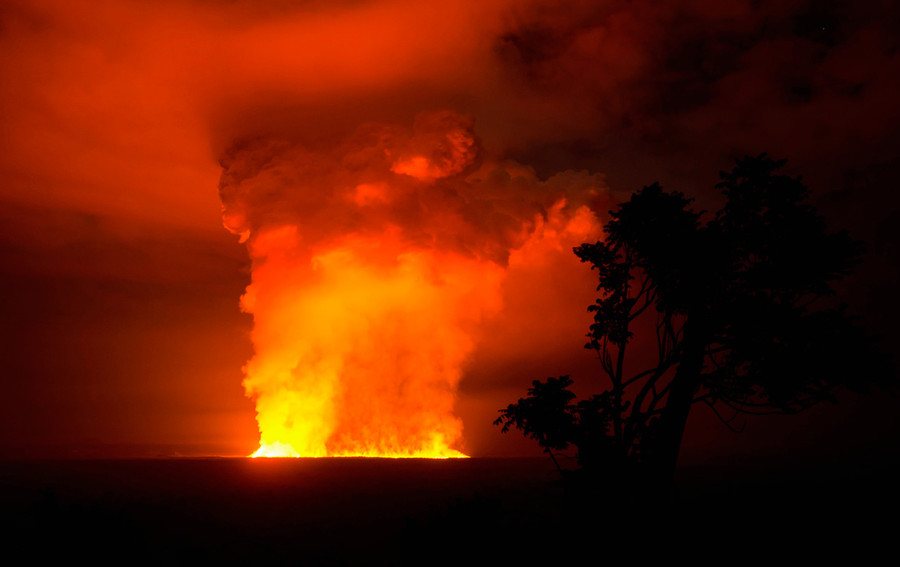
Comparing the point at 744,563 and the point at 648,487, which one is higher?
the point at 648,487

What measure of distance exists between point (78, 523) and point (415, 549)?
34.7 ft

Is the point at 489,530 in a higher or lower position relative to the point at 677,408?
lower

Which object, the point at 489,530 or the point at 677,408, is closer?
the point at 489,530

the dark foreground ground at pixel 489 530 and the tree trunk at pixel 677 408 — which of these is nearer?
the dark foreground ground at pixel 489 530

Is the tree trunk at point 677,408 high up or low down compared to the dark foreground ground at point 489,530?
up

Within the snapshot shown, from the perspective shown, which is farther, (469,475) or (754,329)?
(469,475)

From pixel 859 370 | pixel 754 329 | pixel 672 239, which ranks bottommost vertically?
pixel 859 370

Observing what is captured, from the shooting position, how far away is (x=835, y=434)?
151 m

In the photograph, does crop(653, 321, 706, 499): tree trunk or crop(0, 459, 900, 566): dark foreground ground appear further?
crop(653, 321, 706, 499): tree trunk

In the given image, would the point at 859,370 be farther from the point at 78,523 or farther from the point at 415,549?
the point at 78,523

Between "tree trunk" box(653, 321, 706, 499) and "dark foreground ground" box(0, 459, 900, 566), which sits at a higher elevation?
"tree trunk" box(653, 321, 706, 499)

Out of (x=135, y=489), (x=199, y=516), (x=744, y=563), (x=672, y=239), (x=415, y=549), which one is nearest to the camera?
(x=744, y=563)

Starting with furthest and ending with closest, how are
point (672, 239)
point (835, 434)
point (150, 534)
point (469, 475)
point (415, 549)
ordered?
1. point (835, 434)
2. point (469, 475)
3. point (150, 534)
4. point (672, 239)
5. point (415, 549)

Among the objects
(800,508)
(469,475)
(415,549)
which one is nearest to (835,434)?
(469,475)
